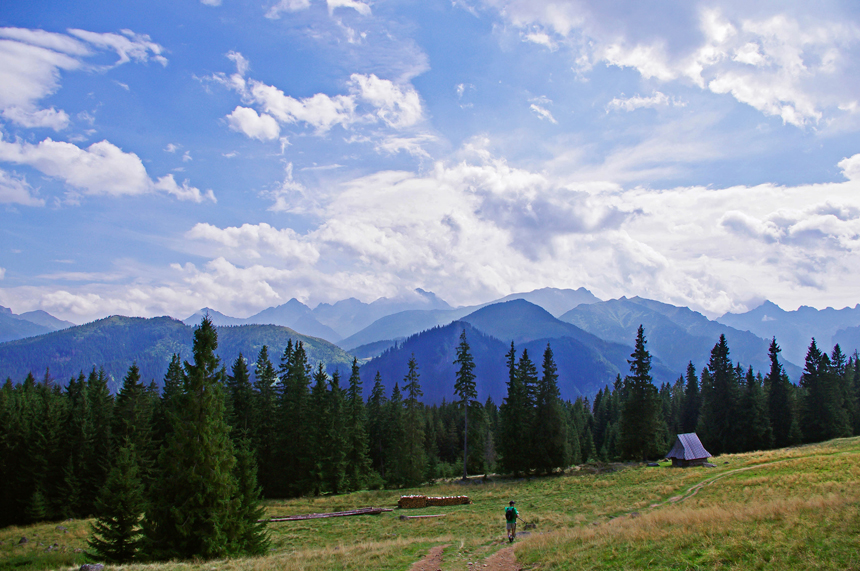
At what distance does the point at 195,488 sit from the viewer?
20359 mm

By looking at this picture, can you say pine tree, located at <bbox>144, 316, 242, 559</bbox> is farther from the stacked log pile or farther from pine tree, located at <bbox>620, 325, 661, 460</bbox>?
pine tree, located at <bbox>620, 325, 661, 460</bbox>

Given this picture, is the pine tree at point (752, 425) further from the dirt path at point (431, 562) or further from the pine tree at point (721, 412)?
A: the dirt path at point (431, 562)

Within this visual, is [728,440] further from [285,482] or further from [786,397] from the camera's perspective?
[285,482]

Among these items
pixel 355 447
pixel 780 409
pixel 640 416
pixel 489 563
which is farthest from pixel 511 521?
pixel 780 409

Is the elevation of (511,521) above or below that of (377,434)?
above

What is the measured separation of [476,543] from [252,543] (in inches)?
433

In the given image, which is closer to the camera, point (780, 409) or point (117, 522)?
point (117, 522)

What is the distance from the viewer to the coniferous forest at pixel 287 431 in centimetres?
2252

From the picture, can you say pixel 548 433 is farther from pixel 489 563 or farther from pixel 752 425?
pixel 489 563

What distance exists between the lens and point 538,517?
88.8ft

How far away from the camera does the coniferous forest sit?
22.5 metres

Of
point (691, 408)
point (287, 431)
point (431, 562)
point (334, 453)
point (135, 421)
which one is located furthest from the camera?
point (691, 408)

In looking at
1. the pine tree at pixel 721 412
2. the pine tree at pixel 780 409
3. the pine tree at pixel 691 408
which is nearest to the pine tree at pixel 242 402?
the pine tree at pixel 721 412

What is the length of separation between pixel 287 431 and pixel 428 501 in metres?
25.6
